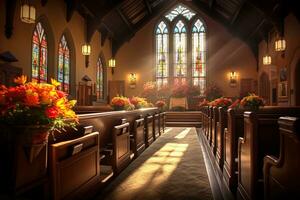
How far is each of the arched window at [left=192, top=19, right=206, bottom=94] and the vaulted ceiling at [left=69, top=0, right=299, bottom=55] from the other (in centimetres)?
95

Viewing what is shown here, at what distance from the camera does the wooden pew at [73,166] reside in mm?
1540

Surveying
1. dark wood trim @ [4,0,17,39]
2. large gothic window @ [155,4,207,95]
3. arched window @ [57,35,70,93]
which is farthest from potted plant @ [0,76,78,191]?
Result: large gothic window @ [155,4,207,95]

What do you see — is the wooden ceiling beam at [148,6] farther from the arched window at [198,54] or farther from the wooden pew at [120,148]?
the wooden pew at [120,148]

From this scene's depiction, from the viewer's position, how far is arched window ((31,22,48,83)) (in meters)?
7.05

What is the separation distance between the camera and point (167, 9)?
13.3 metres

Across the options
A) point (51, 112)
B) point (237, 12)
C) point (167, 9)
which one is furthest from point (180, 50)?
point (51, 112)

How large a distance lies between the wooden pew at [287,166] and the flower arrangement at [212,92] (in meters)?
11.0

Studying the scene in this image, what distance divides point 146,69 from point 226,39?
4197 mm

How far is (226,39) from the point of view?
12.9 metres

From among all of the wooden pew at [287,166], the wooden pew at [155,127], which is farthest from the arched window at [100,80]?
the wooden pew at [287,166]

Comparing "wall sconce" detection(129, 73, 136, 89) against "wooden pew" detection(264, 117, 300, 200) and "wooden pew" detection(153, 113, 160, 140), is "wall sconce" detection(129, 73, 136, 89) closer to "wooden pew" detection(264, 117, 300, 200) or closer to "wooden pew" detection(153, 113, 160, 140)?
"wooden pew" detection(153, 113, 160, 140)

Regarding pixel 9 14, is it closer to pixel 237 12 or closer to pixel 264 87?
pixel 237 12

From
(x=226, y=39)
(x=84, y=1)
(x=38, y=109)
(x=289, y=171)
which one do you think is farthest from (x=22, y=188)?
(x=226, y=39)

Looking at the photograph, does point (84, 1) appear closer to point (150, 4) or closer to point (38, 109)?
point (150, 4)
